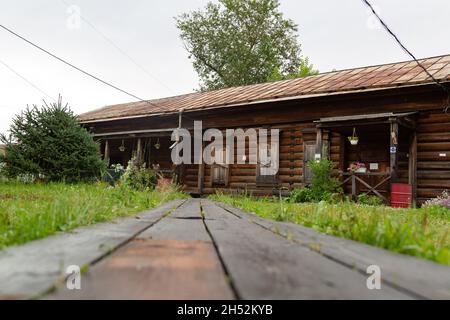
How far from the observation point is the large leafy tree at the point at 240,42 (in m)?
31.8

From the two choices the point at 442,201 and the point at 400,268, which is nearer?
the point at 400,268

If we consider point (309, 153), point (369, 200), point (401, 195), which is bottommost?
point (369, 200)

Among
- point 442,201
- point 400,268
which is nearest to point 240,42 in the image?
point 442,201

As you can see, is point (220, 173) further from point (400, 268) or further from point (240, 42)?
point (240, 42)

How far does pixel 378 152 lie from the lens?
485 inches

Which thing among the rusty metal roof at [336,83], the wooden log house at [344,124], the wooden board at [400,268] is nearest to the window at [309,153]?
the wooden log house at [344,124]

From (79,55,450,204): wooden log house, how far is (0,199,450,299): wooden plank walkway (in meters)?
9.30

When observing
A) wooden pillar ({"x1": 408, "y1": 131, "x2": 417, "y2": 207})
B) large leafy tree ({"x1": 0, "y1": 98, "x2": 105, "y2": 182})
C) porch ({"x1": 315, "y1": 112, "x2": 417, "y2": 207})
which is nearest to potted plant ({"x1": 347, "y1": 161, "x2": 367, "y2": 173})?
porch ({"x1": 315, "y1": 112, "x2": 417, "y2": 207})

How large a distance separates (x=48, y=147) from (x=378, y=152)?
10.0m

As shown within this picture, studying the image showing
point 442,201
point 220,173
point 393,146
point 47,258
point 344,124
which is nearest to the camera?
point 47,258

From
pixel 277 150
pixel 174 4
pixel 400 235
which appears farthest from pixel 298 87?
pixel 174 4

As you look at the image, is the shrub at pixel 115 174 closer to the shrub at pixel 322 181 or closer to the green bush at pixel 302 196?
the green bush at pixel 302 196

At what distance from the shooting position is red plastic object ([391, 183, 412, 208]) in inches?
397

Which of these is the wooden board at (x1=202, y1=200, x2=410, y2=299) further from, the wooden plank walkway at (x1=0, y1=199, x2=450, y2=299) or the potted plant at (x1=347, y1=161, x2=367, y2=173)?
the potted plant at (x1=347, y1=161, x2=367, y2=173)
